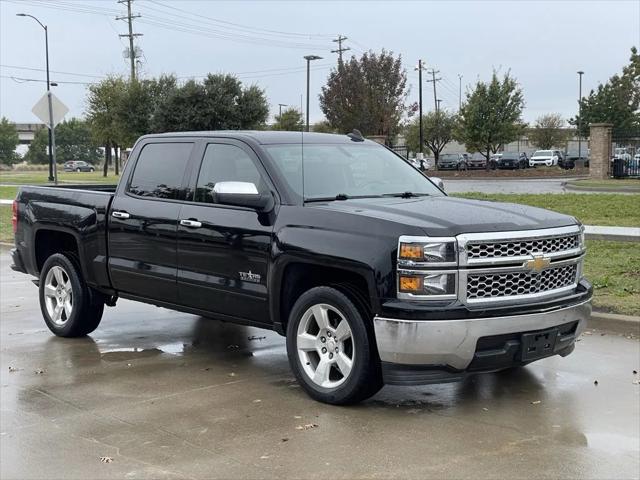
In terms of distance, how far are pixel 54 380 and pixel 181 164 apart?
81.7 inches

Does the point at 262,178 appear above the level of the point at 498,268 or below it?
above

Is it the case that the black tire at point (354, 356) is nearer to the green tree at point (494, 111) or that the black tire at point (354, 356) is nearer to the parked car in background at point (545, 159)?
the green tree at point (494, 111)

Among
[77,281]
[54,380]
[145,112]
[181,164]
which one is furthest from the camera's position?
[145,112]

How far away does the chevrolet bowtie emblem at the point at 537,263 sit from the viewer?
5328 mm

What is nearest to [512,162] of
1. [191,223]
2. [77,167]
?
[77,167]

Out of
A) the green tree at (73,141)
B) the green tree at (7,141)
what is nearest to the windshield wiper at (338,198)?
the green tree at (7,141)

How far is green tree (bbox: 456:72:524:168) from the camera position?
1988 inches

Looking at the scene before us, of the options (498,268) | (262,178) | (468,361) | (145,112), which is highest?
(145,112)

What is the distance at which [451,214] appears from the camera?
217 inches

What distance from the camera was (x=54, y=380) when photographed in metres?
6.49

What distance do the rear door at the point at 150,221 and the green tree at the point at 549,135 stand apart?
258 ft

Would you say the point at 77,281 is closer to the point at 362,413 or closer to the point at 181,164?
the point at 181,164

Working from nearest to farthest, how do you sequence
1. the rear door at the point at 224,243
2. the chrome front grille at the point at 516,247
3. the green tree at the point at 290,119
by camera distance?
the chrome front grille at the point at 516,247
the rear door at the point at 224,243
the green tree at the point at 290,119

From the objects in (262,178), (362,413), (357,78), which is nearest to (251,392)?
(362,413)
